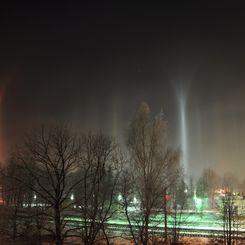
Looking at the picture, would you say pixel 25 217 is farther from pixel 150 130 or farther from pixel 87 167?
pixel 150 130

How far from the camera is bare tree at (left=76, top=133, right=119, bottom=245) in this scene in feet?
95.2

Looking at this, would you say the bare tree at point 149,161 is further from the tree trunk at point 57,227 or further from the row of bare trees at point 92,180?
the tree trunk at point 57,227

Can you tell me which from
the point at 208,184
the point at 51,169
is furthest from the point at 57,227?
the point at 208,184

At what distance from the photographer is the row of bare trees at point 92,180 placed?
86.1 ft

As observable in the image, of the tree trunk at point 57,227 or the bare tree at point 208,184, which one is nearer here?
the tree trunk at point 57,227

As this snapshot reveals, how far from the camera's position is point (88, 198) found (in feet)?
95.1

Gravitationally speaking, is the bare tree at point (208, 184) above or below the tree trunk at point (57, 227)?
above

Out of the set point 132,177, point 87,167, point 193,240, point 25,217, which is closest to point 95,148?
point 87,167

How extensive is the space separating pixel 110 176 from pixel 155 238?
707 centimetres

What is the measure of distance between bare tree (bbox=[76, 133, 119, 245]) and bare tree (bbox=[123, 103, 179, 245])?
1.88 m

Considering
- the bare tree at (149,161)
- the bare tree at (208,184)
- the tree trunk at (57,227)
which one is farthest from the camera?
the bare tree at (208,184)

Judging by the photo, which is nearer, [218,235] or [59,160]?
[59,160]

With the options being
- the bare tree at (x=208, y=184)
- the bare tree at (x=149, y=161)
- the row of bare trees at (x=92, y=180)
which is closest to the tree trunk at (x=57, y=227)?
the row of bare trees at (x=92, y=180)

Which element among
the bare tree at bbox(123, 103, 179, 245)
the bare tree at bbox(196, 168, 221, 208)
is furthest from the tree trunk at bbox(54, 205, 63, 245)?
the bare tree at bbox(196, 168, 221, 208)
